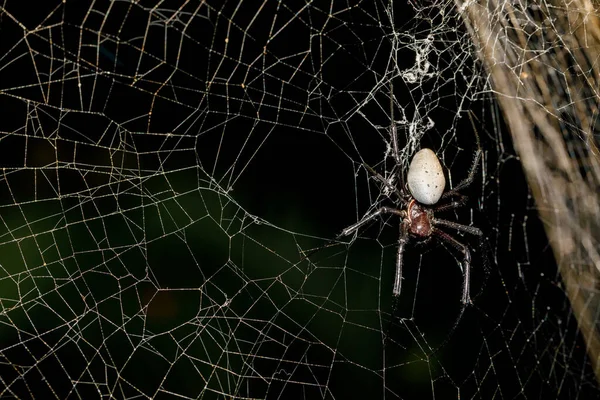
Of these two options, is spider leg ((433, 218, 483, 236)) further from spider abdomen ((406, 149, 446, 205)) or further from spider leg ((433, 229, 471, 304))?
spider abdomen ((406, 149, 446, 205))

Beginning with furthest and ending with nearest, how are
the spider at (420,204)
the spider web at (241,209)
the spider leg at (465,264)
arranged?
the spider leg at (465,264)
the spider at (420,204)
the spider web at (241,209)

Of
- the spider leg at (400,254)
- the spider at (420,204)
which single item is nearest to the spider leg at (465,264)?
the spider at (420,204)

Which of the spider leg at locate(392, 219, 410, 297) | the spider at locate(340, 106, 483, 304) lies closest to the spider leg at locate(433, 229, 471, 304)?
the spider at locate(340, 106, 483, 304)

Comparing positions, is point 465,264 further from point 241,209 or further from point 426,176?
point 241,209

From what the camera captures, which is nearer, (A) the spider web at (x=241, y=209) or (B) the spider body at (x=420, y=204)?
(A) the spider web at (x=241, y=209)

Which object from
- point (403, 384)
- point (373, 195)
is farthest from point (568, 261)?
point (373, 195)

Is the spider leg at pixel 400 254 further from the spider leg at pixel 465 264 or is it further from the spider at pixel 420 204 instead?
the spider leg at pixel 465 264

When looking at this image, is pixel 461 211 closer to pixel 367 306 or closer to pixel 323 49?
pixel 367 306
